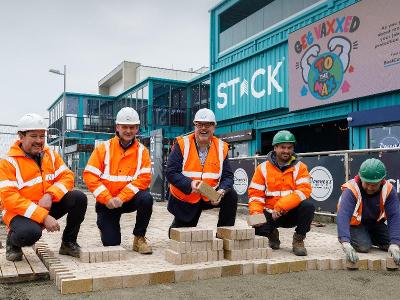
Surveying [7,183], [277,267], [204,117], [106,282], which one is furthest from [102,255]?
[204,117]

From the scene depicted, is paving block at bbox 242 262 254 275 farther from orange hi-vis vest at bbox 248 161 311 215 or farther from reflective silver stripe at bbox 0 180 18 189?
reflective silver stripe at bbox 0 180 18 189

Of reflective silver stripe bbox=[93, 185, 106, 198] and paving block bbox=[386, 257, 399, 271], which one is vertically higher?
reflective silver stripe bbox=[93, 185, 106, 198]

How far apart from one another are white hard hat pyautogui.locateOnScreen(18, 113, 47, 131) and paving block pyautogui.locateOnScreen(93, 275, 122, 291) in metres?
1.76

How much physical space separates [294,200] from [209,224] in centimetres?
365

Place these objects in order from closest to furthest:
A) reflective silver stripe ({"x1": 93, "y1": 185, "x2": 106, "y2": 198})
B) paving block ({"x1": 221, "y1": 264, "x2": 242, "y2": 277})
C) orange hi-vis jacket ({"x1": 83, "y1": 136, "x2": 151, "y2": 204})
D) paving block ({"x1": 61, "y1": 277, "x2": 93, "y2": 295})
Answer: paving block ({"x1": 61, "y1": 277, "x2": 93, "y2": 295})
paving block ({"x1": 221, "y1": 264, "x2": 242, "y2": 277})
reflective silver stripe ({"x1": 93, "y1": 185, "x2": 106, "y2": 198})
orange hi-vis jacket ({"x1": 83, "y1": 136, "x2": 151, "y2": 204})

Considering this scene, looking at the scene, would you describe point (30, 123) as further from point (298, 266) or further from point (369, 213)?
point (369, 213)

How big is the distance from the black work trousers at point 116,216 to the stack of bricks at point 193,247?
67cm

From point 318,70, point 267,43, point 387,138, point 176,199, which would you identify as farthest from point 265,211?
point 267,43

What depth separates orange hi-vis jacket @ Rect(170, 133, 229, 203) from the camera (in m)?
5.18

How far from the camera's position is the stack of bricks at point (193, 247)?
14.3 feet

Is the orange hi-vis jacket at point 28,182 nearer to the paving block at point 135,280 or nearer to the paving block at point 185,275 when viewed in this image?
the paving block at point 135,280

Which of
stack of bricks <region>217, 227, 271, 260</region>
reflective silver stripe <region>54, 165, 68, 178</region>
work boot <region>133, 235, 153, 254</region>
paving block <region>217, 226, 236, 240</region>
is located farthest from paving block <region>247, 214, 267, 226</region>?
reflective silver stripe <region>54, 165, 68, 178</region>

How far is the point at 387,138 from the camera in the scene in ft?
37.8

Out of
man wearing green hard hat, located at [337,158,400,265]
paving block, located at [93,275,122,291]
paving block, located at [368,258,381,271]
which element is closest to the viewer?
paving block, located at [93,275,122,291]
